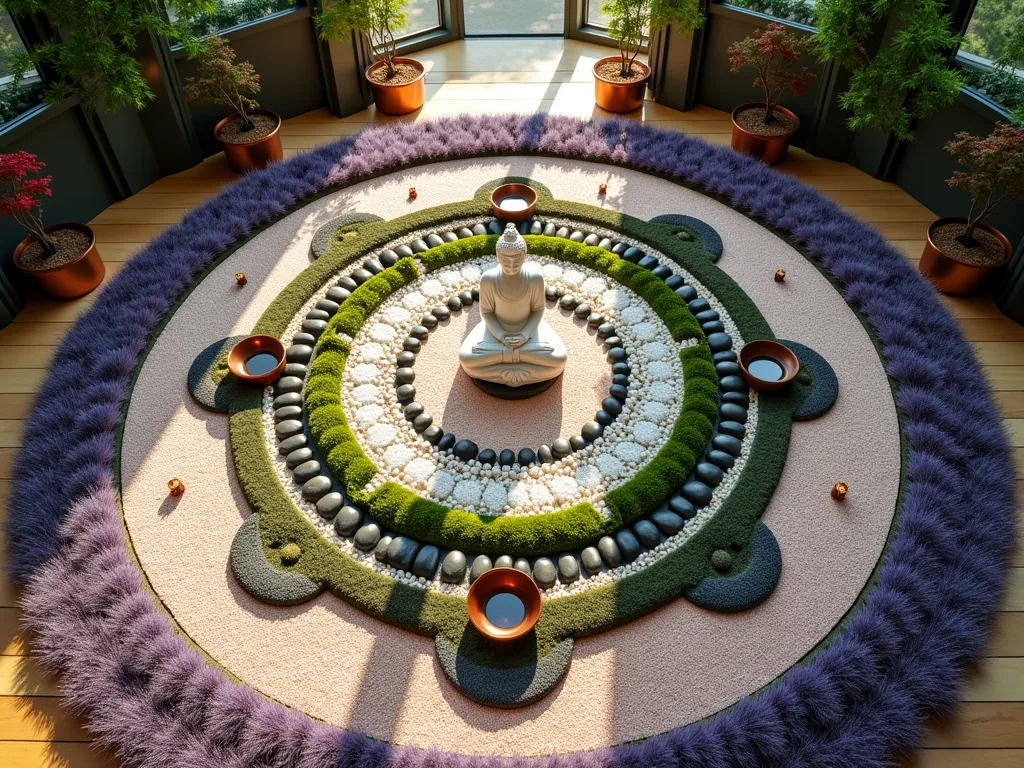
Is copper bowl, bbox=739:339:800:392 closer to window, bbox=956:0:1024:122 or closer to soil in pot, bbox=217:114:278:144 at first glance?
window, bbox=956:0:1024:122

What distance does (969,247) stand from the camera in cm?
643

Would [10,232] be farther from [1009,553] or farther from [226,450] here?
[1009,553]

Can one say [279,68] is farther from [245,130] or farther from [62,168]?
[62,168]

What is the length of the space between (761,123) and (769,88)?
1.54 ft

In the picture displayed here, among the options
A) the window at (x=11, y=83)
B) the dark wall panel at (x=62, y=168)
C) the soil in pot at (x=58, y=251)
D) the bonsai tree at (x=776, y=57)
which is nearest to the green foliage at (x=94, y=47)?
the window at (x=11, y=83)

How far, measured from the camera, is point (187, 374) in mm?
5812

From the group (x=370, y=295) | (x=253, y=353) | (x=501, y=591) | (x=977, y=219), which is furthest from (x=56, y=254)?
(x=977, y=219)

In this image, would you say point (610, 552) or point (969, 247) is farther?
point (969, 247)

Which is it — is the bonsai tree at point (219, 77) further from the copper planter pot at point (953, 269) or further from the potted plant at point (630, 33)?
the copper planter pot at point (953, 269)

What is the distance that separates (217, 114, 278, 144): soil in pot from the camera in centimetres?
787

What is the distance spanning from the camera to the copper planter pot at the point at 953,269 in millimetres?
6238

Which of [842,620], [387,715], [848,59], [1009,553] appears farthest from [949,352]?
[387,715]

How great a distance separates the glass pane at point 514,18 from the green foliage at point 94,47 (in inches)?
183

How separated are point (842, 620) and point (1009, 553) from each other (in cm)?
126
